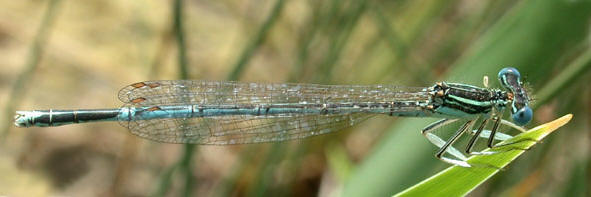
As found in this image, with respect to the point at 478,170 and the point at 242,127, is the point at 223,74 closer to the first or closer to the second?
the point at 242,127

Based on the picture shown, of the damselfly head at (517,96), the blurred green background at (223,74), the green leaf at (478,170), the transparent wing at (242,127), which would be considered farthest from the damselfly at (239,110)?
the green leaf at (478,170)

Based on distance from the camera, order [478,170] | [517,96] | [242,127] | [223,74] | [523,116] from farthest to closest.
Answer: [223,74] < [242,127] < [517,96] < [523,116] < [478,170]

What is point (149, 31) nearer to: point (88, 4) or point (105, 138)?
point (88, 4)

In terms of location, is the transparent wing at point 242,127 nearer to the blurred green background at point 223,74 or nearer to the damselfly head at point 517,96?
the blurred green background at point 223,74

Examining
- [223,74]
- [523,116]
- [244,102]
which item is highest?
[223,74]

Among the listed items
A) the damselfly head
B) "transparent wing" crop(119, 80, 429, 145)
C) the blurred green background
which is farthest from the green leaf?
"transparent wing" crop(119, 80, 429, 145)

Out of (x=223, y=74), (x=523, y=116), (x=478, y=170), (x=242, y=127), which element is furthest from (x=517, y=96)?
(x=223, y=74)
